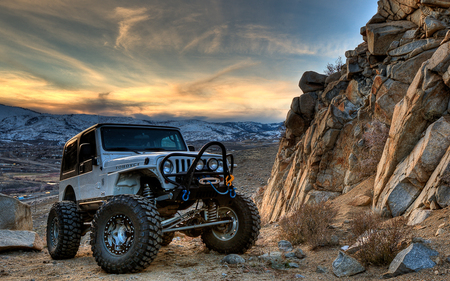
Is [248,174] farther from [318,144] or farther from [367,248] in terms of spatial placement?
[367,248]

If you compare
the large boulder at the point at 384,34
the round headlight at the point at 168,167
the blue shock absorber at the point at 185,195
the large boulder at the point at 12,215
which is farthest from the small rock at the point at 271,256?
the large boulder at the point at 384,34

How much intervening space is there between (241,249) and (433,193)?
3921mm

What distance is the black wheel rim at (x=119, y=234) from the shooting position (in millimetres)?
4965

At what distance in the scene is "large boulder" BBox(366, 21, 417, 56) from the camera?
1139cm

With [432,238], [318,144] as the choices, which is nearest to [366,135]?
[318,144]

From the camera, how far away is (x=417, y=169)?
6.73 metres

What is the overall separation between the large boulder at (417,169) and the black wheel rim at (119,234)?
578 centimetres

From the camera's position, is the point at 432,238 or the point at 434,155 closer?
the point at 432,238

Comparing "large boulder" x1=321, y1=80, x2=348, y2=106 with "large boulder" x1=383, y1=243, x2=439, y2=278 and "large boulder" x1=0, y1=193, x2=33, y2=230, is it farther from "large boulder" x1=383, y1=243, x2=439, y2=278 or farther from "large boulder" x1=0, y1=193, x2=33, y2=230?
"large boulder" x1=0, y1=193, x2=33, y2=230

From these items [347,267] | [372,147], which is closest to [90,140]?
[347,267]

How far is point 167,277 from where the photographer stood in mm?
4535

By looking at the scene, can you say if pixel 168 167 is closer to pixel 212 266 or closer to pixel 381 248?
pixel 212 266

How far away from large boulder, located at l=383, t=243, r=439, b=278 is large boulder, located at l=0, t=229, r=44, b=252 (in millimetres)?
8065

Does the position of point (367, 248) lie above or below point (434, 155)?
below
